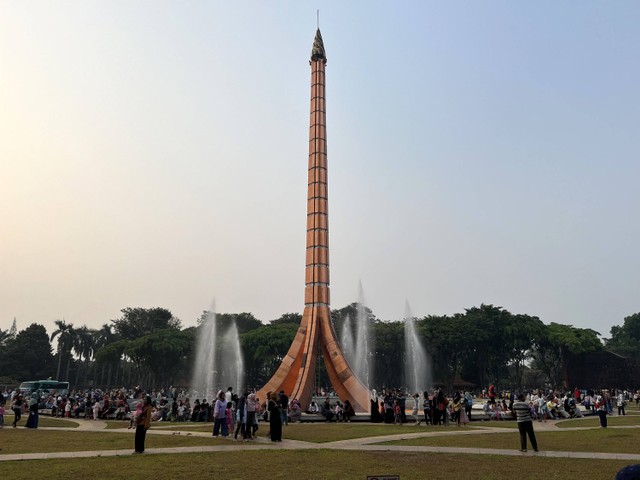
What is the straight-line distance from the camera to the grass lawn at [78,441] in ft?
45.1

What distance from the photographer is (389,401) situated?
24547 millimetres

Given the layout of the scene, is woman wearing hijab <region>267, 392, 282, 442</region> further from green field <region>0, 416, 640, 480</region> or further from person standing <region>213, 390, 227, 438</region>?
person standing <region>213, 390, 227, 438</region>

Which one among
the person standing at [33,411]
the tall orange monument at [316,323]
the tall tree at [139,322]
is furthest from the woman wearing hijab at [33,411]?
the tall tree at [139,322]

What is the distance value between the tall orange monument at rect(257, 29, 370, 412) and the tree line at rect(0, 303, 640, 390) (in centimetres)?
1783

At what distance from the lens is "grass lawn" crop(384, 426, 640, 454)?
45.5 feet

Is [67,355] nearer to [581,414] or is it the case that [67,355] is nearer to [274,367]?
[274,367]

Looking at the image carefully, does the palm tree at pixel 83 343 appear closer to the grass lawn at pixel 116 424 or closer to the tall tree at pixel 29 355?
the tall tree at pixel 29 355

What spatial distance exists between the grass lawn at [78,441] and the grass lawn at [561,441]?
236 inches

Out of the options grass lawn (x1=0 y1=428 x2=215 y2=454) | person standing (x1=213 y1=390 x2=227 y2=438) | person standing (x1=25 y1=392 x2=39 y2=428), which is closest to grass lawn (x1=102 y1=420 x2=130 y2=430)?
person standing (x1=25 y1=392 x2=39 y2=428)

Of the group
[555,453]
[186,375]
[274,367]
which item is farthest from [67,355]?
[555,453]

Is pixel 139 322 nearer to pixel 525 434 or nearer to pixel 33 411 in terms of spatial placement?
pixel 33 411

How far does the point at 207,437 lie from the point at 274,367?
178ft

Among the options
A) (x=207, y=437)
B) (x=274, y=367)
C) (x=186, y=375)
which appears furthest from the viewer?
(x=186, y=375)

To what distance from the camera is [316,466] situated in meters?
10.5
